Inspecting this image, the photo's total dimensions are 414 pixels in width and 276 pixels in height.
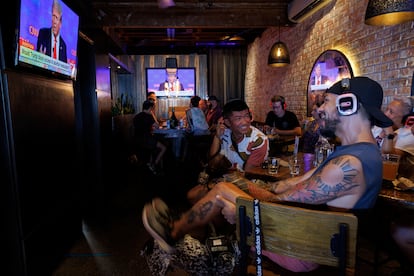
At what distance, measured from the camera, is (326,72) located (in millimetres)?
4320

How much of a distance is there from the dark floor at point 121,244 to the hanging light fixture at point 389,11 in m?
2.05

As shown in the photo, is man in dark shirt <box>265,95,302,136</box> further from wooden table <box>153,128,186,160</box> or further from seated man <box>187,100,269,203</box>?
seated man <box>187,100,269,203</box>

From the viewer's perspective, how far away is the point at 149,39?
8.51m

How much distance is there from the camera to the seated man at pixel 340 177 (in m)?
1.31

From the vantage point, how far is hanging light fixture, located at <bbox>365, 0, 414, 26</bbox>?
224 centimetres

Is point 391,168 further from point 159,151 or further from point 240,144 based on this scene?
point 159,151

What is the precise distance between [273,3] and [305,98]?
177 cm

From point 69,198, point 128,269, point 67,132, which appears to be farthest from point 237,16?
point 128,269

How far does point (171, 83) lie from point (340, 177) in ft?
29.0

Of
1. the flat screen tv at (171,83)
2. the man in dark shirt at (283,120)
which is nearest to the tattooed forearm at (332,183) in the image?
the man in dark shirt at (283,120)

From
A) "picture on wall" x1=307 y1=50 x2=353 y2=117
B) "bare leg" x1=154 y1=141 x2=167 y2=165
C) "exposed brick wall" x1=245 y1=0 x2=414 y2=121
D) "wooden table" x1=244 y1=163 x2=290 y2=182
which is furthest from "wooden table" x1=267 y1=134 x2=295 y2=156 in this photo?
"bare leg" x1=154 y1=141 x2=167 y2=165

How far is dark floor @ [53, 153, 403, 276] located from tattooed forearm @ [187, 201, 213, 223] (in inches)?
18.6

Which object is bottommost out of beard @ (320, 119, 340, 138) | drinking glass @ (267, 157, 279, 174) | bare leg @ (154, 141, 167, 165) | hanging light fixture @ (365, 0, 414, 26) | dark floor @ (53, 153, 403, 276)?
dark floor @ (53, 153, 403, 276)

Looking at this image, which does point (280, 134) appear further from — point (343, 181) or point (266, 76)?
point (343, 181)
